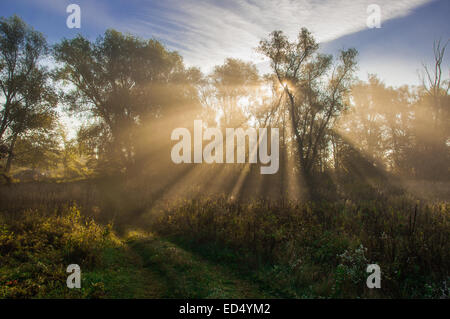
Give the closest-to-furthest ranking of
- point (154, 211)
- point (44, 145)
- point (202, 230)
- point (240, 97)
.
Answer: point (202, 230)
point (154, 211)
point (44, 145)
point (240, 97)

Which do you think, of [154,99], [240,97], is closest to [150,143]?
[154,99]

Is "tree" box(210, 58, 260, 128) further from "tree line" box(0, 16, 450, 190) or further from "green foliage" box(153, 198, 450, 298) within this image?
"green foliage" box(153, 198, 450, 298)

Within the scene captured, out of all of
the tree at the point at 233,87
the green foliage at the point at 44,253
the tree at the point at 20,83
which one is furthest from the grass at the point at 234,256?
the tree at the point at 233,87

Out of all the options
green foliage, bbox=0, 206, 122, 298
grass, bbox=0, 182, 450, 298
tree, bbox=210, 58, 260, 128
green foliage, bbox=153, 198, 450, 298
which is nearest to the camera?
green foliage, bbox=0, 206, 122, 298

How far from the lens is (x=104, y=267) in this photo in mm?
6492

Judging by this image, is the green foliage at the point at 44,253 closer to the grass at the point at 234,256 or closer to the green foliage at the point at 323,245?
the grass at the point at 234,256

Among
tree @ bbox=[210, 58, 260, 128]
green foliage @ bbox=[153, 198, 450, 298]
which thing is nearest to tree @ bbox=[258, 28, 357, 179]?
tree @ bbox=[210, 58, 260, 128]

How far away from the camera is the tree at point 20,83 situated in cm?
2136

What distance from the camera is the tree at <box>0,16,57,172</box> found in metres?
21.4

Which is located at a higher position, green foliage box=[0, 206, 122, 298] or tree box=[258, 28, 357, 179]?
tree box=[258, 28, 357, 179]
